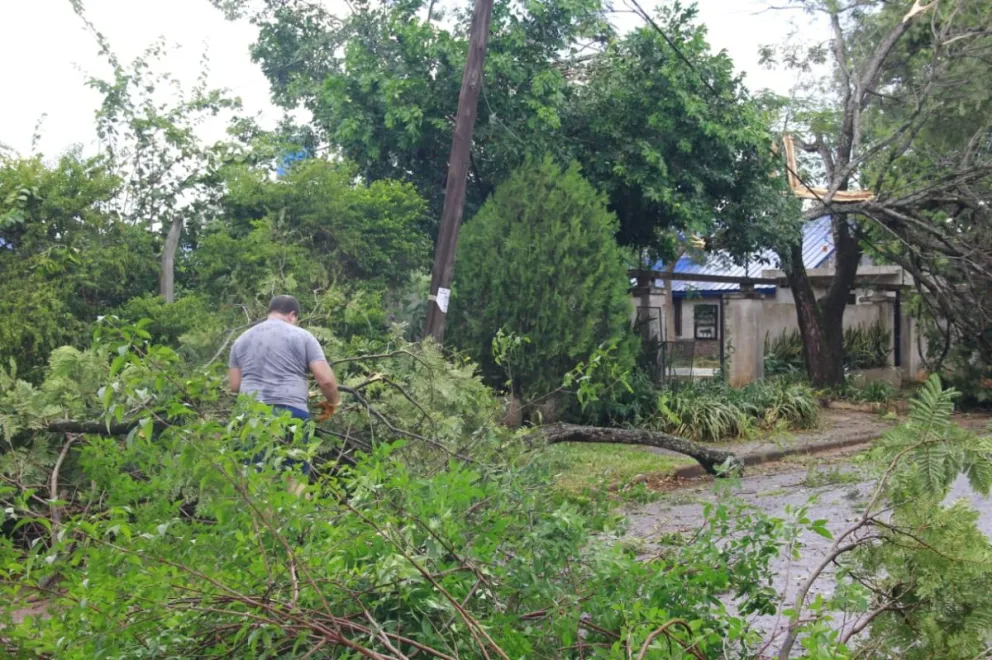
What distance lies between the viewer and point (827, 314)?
20469 millimetres

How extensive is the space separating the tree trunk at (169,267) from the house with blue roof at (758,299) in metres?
7.72

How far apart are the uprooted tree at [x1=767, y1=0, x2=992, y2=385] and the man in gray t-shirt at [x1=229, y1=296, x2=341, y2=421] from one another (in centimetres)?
1160

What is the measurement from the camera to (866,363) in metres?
23.6

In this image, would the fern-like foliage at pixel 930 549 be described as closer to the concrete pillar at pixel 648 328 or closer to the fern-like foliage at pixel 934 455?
the fern-like foliage at pixel 934 455

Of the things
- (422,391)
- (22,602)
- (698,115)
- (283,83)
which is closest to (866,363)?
(698,115)

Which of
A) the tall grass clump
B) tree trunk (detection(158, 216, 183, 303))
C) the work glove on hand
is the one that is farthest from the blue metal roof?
the work glove on hand

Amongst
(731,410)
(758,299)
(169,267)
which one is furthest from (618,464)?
(758,299)

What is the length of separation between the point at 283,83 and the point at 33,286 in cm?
1182

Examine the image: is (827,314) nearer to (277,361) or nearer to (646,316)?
(646,316)

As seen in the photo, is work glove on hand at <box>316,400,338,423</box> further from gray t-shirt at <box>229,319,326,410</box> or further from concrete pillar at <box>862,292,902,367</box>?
concrete pillar at <box>862,292,902,367</box>

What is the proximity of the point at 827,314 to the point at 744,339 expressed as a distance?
1736 mm

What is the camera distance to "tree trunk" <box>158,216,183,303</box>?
11742 millimetres

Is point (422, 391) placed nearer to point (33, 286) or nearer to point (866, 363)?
point (33, 286)

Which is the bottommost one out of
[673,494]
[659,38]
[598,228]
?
[673,494]
